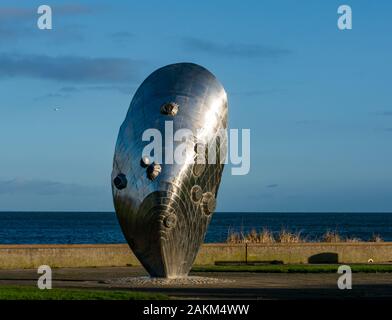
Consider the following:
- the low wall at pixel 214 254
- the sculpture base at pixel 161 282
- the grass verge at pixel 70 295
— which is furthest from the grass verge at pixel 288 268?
the grass verge at pixel 70 295

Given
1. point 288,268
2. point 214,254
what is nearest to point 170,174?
point 288,268

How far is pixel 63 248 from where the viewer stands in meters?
37.6

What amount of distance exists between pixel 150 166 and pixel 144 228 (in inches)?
65.6

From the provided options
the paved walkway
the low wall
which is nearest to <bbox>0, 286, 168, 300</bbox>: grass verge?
the paved walkway

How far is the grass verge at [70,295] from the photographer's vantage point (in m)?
22.7

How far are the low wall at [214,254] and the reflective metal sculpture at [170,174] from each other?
9135 millimetres

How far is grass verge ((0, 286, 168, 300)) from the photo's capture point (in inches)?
895

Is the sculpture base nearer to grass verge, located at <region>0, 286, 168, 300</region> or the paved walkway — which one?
the paved walkway

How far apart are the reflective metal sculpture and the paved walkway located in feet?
3.74

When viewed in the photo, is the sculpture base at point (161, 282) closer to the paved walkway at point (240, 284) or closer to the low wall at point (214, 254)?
the paved walkway at point (240, 284)

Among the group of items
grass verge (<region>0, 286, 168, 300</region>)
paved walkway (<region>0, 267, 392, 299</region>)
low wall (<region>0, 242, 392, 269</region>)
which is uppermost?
low wall (<region>0, 242, 392, 269</region>)
